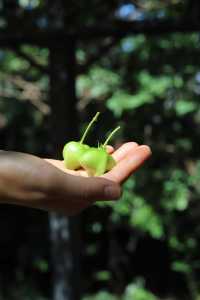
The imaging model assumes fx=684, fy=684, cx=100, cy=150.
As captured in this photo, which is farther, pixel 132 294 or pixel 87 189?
pixel 132 294

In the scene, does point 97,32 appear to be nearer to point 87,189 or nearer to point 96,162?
point 96,162

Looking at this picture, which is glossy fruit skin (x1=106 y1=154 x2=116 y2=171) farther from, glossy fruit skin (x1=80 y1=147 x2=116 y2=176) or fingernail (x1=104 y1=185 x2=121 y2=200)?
fingernail (x1=104 y1=185 x2=121 y2=200)

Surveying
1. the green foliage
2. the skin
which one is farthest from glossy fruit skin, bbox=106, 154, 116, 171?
the green foliage

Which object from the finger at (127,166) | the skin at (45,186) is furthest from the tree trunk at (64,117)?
the skin at (45,186)

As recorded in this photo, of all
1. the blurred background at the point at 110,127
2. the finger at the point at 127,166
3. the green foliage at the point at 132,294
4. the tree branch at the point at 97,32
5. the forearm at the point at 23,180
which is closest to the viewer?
the forearm at the point at 23,180

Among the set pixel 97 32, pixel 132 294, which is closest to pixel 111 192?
pixel 97 32

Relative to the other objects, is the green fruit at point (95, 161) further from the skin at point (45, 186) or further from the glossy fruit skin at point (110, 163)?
the skin at point (45, 186)

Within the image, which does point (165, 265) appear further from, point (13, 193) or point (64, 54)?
point (13, 193)
